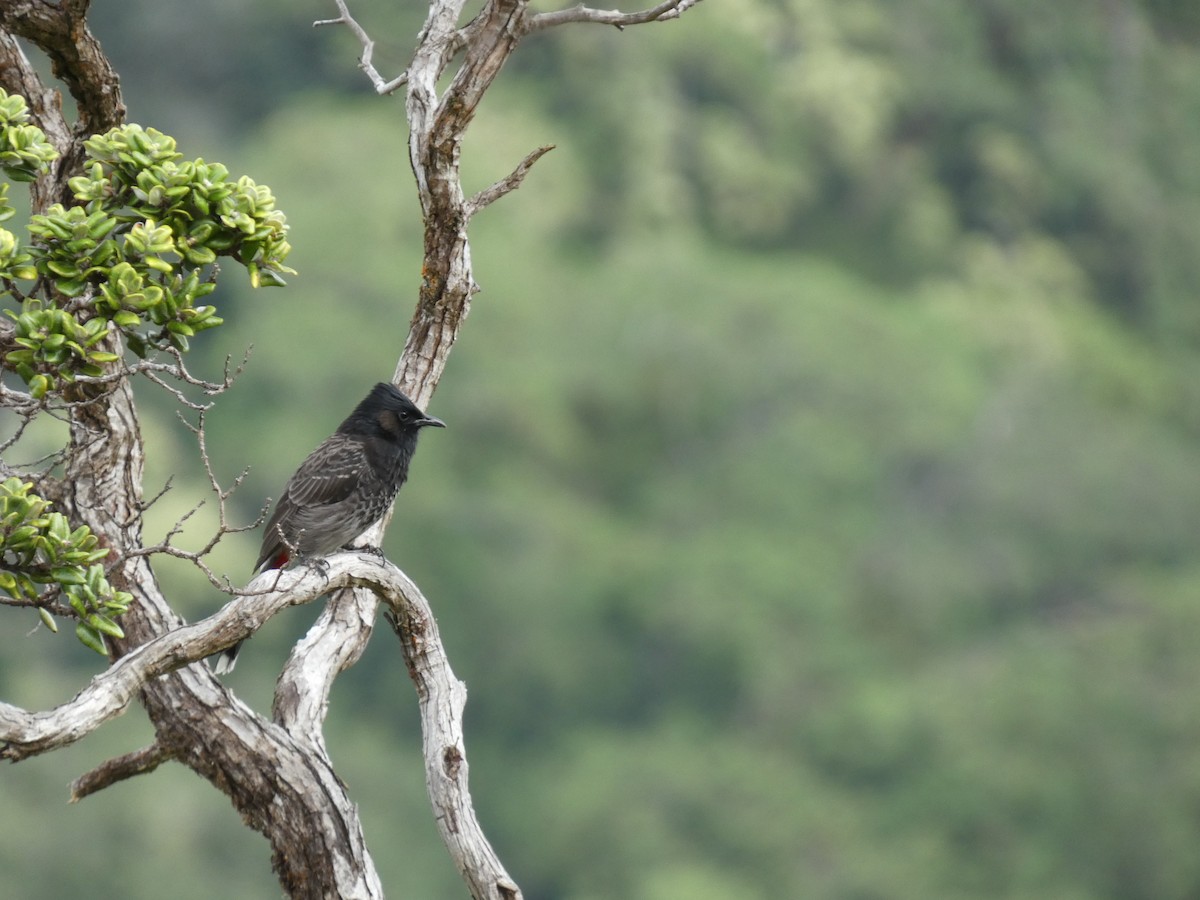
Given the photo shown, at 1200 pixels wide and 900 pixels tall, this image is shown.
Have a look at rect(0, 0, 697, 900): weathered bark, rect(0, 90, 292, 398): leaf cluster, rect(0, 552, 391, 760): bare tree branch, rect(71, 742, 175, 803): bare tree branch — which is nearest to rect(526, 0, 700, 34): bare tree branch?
rect(0, 0, 697, 900): weathered bark

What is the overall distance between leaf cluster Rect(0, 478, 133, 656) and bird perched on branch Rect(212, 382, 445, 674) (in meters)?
2.02

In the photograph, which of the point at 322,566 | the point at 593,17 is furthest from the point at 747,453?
the point at 322,566

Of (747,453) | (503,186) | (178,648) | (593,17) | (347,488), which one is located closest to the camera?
(178,648)

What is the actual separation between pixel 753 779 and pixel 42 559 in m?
24.5

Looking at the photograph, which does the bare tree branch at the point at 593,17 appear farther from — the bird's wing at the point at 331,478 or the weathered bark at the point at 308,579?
the bird's wing at the point at 331,478

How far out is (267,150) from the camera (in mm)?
33312

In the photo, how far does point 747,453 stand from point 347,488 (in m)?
25.8

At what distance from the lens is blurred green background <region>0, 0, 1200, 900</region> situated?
26703 mm

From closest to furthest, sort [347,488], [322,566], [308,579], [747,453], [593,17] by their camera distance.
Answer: [308,579] < [322,566] < [593,17] < [347,488] < [747,453]

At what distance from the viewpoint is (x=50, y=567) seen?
3.88 metres

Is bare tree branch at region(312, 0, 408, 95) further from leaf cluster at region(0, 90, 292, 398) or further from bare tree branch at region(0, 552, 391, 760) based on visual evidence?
bare tree branch at region(0, 552, 391, 760)

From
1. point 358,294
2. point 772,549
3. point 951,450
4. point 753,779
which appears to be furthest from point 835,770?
point 358,294

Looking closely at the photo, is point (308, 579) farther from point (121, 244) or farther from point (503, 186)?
point (503, 186)

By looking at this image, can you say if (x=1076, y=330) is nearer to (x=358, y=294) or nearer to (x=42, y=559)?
(x=358, y=294)
